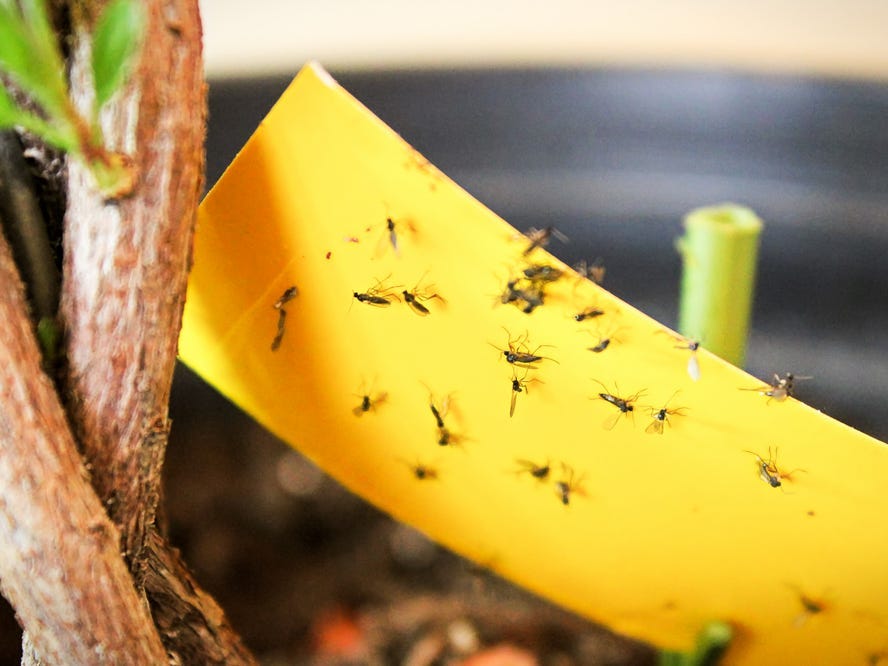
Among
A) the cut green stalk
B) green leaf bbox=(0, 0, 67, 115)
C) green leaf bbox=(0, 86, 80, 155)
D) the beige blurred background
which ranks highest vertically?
the beige blurred background

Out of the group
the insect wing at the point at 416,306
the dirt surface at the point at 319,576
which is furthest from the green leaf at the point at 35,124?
the dirt surface at the point at 319,576

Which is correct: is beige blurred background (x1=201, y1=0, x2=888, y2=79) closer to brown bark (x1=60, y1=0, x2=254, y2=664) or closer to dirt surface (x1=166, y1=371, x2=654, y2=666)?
dirt surface (x1=166, y1=371, x2=654, y2=666)

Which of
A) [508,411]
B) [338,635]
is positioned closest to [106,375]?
[508,411]

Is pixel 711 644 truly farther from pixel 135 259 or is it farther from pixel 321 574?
pixel 321 574

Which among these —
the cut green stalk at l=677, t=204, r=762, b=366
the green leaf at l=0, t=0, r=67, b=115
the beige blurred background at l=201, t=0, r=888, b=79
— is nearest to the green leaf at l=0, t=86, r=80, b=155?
the green leaf at l=0, t=0, r=67, b=115

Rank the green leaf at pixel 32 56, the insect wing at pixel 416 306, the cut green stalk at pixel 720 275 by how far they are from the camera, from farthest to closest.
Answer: the cut green stalk at pixel 720 275
the insect wing at pixel 416 306
the green leaf at pixel 32 56

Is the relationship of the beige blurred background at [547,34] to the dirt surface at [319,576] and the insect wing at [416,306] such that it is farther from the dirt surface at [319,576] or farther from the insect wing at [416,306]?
the insect wing at [416,306]
